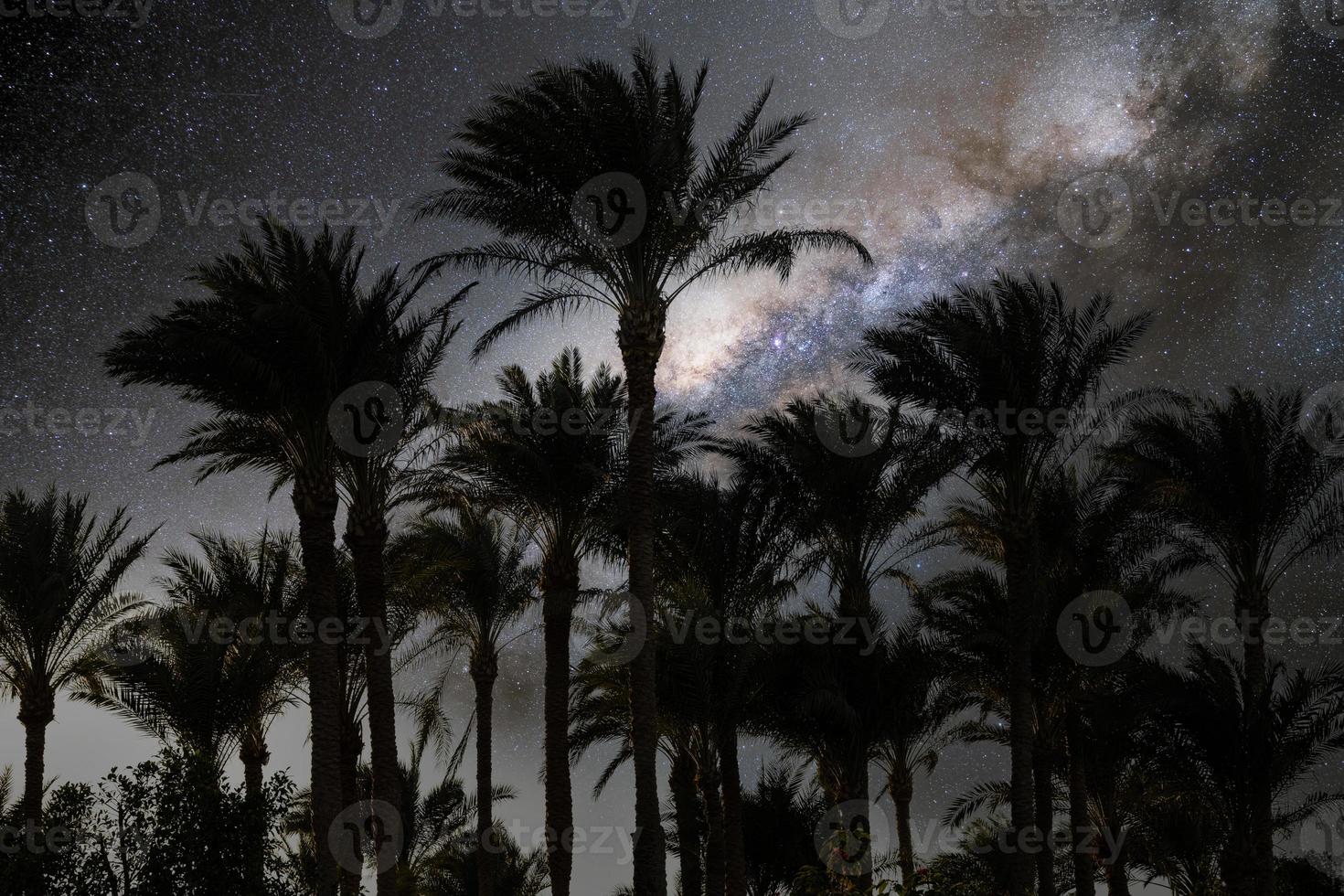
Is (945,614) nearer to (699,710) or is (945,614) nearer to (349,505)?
(699,710)

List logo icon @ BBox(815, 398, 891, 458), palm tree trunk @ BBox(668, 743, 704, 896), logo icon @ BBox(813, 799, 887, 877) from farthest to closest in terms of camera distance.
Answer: palm tree trunk @ BBox(668, 743, 704, 896) < logo icon @ BBox(815, 398, 891, 458) < logo icon @ BBox(813, 799, 887, 877)

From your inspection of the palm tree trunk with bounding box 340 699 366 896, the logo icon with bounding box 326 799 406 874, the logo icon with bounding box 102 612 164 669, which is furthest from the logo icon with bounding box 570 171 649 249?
the logo icon with bounding box 102 612 164 669

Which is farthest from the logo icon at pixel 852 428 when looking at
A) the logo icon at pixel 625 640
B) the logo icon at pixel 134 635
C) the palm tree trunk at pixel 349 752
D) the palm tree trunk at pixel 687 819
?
the logo icon at pixel 134 635

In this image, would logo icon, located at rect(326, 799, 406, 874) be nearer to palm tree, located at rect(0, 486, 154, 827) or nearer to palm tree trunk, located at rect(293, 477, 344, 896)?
palm tree trunk, located at rect(293, 477, 344, 896)

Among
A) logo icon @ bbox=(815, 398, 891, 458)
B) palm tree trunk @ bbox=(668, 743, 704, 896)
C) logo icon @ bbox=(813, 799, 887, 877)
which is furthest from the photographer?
palm tree trunk @ bbox=(668, 743, 704, 896)

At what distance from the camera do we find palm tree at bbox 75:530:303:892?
61.1ft

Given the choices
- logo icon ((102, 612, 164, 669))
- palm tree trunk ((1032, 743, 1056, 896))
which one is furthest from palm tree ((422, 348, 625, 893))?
palm tree trunk ((1032, 743, 1056, 896))

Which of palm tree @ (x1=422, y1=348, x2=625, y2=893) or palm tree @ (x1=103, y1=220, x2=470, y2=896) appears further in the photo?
palm tree @ (x1=422, y1=348, x2=625, y2=893)

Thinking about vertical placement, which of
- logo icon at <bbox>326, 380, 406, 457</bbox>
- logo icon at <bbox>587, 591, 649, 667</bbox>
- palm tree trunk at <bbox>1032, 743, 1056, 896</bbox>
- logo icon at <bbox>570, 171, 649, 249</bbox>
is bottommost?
palm tree trunk at <bbox>1032, 743, 1056, 896</bbox>

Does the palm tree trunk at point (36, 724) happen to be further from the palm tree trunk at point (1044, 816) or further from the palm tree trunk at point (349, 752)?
the palm tree trunk at point (1044, 816)

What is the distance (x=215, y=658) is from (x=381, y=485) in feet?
16.0

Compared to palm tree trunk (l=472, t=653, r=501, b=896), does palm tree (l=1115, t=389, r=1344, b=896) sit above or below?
above

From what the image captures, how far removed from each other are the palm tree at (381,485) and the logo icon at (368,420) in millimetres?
100

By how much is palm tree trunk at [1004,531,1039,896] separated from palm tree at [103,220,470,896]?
37.1 feet
